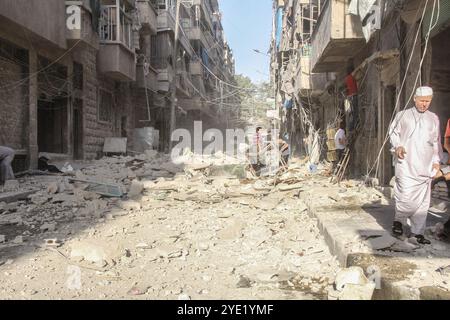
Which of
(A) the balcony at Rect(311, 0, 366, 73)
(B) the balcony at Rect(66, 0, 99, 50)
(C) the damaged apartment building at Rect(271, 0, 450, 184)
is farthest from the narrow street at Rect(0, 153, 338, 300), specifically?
(B) the balcony at Rect(66, 0, 99, 50)

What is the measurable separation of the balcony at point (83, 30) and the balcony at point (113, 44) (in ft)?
5.26

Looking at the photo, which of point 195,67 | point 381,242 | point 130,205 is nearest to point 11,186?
point 130,205

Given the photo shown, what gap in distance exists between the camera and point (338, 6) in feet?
32.7

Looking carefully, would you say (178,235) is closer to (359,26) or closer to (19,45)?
(359,26)

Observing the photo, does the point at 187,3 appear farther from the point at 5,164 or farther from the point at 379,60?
the point at 379,60

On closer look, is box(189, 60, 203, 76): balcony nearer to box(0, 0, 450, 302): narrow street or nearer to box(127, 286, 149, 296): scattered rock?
box(0, 0, 450, 302): narrow street

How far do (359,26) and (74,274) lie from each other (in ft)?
27.2

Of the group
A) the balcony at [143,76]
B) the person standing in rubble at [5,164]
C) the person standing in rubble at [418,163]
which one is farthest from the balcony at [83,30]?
the person standing in rubble at [418,163]

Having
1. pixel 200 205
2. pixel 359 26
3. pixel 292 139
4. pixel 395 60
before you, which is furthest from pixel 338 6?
pixel 292 139

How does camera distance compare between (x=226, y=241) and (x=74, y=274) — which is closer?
(x=74, y=274)

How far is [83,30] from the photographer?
14633mm

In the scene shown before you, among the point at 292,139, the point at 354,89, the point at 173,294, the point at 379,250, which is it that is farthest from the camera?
the point at 292,139

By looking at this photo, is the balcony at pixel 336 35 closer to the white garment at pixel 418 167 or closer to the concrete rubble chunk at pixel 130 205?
the concrete rubble chunk at pixel 130 205

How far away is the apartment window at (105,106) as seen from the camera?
1858cm
